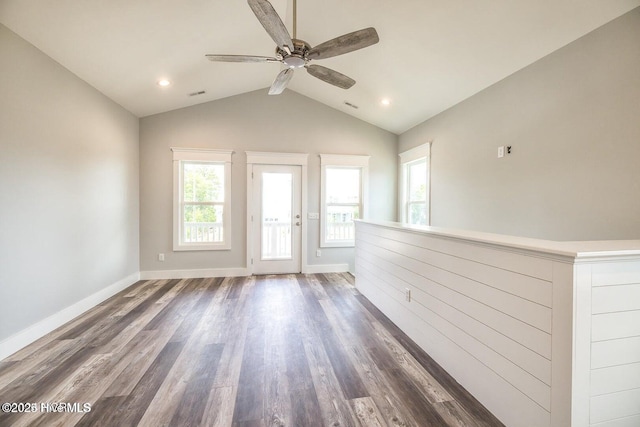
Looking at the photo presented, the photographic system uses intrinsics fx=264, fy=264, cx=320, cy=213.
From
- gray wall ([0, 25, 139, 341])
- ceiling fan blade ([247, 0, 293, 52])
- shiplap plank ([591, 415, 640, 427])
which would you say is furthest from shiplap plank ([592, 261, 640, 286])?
gray wall ([0, 25, 139, 341])

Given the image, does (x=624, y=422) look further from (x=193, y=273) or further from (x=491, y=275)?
(x=193, y=273)

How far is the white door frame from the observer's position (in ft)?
15.3

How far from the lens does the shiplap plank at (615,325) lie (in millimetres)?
1146

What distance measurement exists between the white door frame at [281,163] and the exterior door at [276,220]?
6 cm

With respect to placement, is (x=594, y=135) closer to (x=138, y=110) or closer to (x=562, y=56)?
(x=562, y=56)

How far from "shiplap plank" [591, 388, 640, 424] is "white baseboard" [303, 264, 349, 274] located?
3.88 m

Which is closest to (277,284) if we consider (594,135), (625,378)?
(625,378)

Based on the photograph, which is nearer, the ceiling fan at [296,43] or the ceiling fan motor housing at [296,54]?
the ceiling fan at [296,43]

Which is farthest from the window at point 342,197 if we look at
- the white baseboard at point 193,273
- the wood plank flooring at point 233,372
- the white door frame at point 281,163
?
the wood plank flooring at point 233,372

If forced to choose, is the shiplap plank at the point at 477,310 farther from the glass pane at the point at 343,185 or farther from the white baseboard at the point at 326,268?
the glass pane at the point at 343,185

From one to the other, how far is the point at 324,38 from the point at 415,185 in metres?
2.85

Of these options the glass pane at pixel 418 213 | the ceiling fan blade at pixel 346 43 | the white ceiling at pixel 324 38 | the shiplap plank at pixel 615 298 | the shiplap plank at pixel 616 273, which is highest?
the white ceiling at pixel 324 38

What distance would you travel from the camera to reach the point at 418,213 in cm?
471

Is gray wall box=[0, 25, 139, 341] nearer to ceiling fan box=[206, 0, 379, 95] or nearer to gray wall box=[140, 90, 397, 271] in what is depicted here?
gray wall box=[140, 90, 397, 271]
